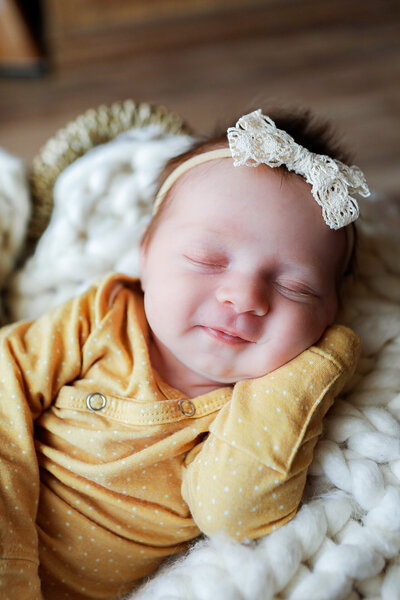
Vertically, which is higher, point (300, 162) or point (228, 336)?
→ point (300, 162)

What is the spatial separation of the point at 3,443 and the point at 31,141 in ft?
4.53

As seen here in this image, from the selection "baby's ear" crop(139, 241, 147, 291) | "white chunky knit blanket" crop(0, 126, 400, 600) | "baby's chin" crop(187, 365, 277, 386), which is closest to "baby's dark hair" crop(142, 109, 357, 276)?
"baby's ear" crop(139, 241, 147, 291)

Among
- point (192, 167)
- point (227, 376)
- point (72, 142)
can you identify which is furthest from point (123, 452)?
point (72, 142)

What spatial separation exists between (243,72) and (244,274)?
1601 millimetres

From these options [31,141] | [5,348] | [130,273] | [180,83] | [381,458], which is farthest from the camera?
[180,83]

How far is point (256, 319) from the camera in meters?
0.81

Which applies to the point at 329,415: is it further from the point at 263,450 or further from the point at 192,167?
the point at 192,167

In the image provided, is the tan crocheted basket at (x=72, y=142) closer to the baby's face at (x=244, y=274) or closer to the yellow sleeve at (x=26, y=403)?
the yellow sleeve at (x=26, y=403)

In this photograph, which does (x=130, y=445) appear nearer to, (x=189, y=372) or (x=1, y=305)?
(x=189, y=372)

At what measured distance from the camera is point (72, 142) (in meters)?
1.21

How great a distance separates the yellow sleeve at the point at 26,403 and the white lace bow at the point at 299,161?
347 mm

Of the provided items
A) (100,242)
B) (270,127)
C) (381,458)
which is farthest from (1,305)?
(381,458)

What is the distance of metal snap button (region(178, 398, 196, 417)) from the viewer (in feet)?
2.83

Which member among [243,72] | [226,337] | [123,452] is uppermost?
[243,72]
